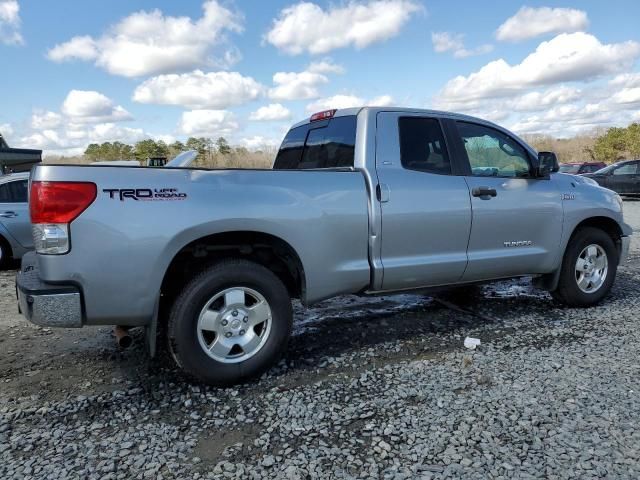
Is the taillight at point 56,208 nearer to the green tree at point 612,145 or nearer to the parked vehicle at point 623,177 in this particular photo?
the parked vehicle at point 623,177

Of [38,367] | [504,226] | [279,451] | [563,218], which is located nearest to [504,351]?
[504,226]

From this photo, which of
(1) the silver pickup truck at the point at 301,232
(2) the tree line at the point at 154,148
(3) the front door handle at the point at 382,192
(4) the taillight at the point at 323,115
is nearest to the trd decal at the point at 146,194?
(1) the silver pickup truck at the point at 301,232

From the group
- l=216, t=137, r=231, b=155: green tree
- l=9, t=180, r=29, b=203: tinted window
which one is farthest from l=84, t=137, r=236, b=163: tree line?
l=9, t=180, r=29, b=203: tinted window

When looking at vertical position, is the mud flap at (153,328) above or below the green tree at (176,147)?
below

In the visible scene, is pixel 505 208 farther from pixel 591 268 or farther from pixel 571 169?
pixel 571 169

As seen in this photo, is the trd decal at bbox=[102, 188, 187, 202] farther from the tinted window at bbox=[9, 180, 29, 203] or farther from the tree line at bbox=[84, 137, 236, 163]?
the tree line at bbox=[84, 137, 236, 163]

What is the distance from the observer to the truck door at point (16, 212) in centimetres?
810

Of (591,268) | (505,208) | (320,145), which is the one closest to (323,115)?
(320,145)

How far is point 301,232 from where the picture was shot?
3.79m

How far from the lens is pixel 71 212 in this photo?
10.2 feet

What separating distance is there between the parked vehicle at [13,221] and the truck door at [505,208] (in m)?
6.72

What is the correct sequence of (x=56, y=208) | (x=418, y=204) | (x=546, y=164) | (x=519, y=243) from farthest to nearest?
(x=546, y=164)
(x=519, y=243)
(x=418, y=204)
(x=56, y=208)

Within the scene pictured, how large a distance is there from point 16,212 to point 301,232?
250 inches

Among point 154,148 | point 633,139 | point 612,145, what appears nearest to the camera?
point 154,148
